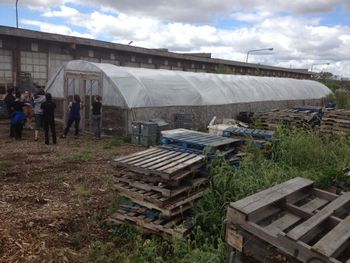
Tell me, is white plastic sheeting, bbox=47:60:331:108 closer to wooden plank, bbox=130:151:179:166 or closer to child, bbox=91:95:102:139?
child, bbox=91:95:102:139

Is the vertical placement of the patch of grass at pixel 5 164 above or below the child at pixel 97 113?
below

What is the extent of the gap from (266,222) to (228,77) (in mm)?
16267

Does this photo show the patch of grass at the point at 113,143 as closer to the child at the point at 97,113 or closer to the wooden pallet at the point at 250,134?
the child at the point at 97,113

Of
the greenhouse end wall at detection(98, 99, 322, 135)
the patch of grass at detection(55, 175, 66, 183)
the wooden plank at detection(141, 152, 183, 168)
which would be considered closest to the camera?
the wooden plank at detection(141, 152, 183, 168)

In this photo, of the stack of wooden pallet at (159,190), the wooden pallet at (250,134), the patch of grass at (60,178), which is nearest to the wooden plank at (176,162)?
the stack of wooden pallet at (159,190)

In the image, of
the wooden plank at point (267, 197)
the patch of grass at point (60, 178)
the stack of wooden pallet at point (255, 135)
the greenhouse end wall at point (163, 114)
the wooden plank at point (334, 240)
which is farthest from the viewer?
the greenhouse end wall at point (163, 114)

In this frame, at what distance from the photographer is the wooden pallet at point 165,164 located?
16.8ft

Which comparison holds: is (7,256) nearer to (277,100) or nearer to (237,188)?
(237,188)

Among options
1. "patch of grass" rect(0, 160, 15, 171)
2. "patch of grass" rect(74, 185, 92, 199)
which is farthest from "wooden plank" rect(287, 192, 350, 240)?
"patch of grass" rect(0, 160, 15, 171)

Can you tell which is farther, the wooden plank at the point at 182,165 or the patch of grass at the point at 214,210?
the wooden plank at the point at 182,165

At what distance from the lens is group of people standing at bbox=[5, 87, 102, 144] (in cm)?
1120

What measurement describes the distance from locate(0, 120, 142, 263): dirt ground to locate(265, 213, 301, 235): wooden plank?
2.66 m

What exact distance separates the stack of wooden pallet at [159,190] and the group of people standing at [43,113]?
21.0ft

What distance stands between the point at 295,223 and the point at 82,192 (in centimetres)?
451
